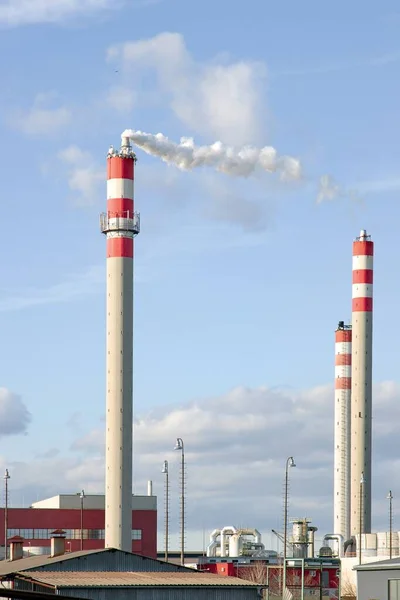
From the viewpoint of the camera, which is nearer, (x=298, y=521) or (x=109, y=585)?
(x=109, y=585)

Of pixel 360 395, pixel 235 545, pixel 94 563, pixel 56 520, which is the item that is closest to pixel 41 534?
pixel 56 520

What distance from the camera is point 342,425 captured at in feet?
446

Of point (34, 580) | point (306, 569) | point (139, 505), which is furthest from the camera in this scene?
point (139, 505)

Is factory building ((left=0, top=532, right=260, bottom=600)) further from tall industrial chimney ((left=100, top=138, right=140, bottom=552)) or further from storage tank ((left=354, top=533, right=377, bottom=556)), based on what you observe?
storage tank ((left=354, top=533, right=377, bottom=556))

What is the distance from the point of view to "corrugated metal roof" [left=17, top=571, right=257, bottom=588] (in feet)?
182

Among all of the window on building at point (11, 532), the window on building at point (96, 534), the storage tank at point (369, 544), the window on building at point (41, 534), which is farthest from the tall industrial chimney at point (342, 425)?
the window on building at point (11, 532)

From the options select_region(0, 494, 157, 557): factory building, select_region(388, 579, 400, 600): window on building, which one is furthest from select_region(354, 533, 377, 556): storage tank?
select_region(388, 579, 400, 600): window on building

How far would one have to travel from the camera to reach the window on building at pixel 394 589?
2205 inches

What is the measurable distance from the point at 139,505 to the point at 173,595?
215ft

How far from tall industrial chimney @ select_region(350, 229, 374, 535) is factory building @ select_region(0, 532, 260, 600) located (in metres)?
67.9

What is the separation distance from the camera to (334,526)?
5256 inches

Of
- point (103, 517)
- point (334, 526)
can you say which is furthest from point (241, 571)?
point (334, 526)

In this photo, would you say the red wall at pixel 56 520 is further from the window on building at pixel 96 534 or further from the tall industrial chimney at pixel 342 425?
the tall industrial chimney at pixel 342 425

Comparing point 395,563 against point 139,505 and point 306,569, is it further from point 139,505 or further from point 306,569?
point 139,505
